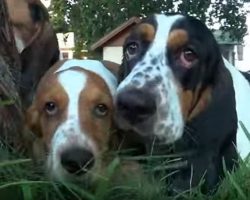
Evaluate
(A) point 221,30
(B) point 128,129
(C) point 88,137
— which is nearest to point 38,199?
(C) point 88,137

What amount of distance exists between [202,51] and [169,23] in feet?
0.78

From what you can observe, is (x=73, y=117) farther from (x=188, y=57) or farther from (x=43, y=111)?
(x=188, y=57)

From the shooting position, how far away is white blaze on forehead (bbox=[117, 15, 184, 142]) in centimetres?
354

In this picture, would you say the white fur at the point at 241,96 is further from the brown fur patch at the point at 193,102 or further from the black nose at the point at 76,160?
the black nose at the point at 76,160

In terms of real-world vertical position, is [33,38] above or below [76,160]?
above

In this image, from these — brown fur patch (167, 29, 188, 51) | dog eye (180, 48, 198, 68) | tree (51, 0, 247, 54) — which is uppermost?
brown fur patch (167, 29, 188, 51)

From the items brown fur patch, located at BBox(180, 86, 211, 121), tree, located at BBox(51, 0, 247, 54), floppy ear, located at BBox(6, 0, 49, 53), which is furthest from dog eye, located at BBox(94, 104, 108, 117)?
tree, located at BBox(51, 0, 247, 54)

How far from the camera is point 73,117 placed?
3.43m

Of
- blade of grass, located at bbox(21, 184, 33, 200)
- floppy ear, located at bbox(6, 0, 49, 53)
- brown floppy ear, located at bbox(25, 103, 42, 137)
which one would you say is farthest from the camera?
floppy ear, located at bbox(6, 0, 49, 53)

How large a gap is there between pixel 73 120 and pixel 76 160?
49 centimetres

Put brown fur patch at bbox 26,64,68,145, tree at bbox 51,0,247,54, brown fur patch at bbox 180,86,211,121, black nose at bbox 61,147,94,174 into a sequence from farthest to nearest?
tree at bbox 51,0,247,54, brown fur patch at bbox 180,86,211,121, brown fur patch at bbox 26,64,68,145, black nose at bbox 61,147,94,174

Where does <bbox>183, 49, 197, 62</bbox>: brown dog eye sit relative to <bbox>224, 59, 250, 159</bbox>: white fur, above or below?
above

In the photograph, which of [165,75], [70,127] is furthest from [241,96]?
[70,127]

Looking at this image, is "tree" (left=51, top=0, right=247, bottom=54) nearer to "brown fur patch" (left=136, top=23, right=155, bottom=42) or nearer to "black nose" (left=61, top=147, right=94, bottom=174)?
"brown fur patch" (left=136, top=23, right=155, bottom=42)
